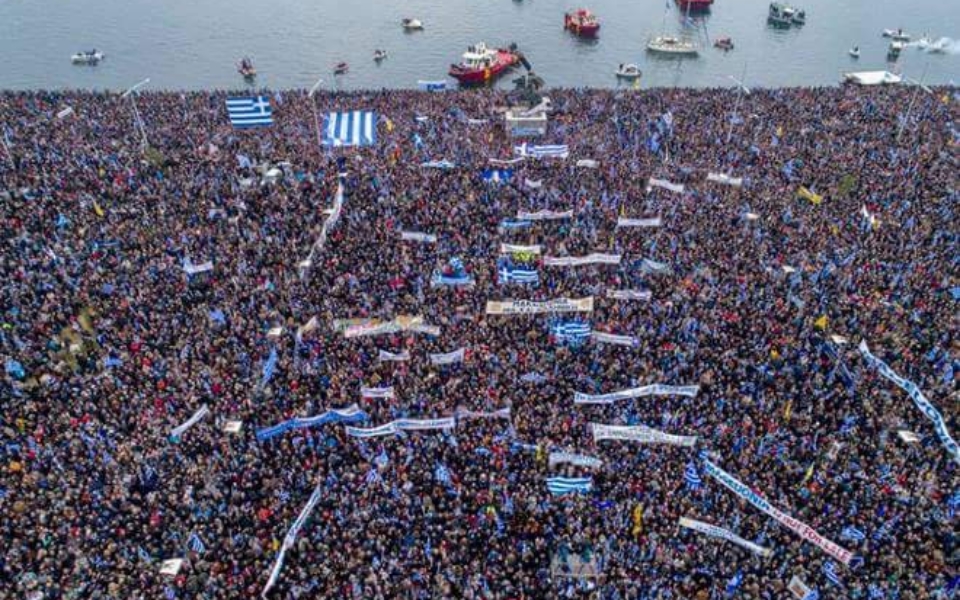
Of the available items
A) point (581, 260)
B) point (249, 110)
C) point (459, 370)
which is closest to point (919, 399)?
point (581, 260)

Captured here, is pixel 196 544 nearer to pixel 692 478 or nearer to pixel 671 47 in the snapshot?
pixel 692 478

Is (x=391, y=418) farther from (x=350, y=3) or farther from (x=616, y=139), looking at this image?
(x=350, y=3)

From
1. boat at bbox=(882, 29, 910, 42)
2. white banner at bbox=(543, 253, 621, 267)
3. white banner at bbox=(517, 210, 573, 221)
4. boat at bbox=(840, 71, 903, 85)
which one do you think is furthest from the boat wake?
white banner at bbox=(543, 253, 621, 267)

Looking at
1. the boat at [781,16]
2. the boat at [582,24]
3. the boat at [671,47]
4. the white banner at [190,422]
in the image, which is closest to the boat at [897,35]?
the boat at [781,16]

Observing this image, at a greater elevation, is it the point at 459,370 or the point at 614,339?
the point at 614,339

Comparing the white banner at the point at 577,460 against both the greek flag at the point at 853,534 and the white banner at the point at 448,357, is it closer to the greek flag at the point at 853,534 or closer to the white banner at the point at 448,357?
the white banner at the point at 448,357

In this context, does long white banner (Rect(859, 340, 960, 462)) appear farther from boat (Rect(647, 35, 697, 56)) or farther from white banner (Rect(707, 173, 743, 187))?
boat (Rect(647, 35, 697, 56))
